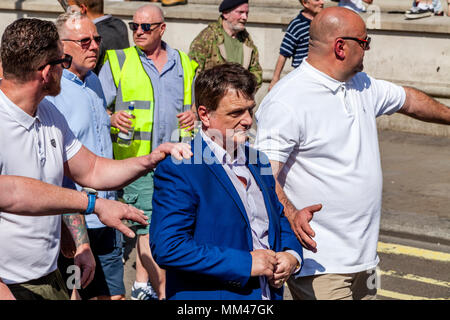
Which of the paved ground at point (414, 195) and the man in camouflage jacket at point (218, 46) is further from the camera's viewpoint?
the man in camouflage jacket at point (218, 46)

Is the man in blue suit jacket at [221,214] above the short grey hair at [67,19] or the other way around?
the other way around

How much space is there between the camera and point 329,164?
4.57 meters

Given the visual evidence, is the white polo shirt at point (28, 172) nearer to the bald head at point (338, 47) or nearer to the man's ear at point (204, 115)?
the man's ear at point (204, 115)

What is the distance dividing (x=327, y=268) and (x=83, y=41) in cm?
233

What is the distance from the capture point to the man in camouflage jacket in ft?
27.7

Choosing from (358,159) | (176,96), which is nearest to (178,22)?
(176,96)

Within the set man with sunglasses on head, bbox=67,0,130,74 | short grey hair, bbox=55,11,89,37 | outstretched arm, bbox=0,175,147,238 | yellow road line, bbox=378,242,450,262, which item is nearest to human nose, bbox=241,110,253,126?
outstretched arm, bbox=0,175,147,238

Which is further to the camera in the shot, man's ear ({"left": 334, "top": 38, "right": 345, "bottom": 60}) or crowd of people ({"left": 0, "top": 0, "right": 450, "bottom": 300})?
man's ear ({"left": 334, "top": 38, "right": 345, "bottom": 60})

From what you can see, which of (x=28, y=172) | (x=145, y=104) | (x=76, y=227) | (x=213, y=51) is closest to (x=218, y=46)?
(x=213, y=51)

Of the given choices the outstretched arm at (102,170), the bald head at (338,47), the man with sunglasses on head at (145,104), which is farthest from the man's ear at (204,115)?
the man with sunglasses on head at (145,104)

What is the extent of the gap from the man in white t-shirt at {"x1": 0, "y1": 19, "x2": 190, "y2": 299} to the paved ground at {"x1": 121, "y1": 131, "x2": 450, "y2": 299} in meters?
2.87

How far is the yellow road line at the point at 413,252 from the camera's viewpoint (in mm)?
7434

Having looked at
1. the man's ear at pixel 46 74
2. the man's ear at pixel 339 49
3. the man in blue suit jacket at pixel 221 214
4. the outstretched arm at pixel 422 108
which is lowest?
the man in blue suit jacket at pixel 221 214

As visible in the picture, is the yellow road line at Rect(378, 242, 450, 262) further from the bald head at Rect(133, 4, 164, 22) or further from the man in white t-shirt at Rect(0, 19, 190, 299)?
the man in white t-shirt at Rect(0, 19, 190, 299)
